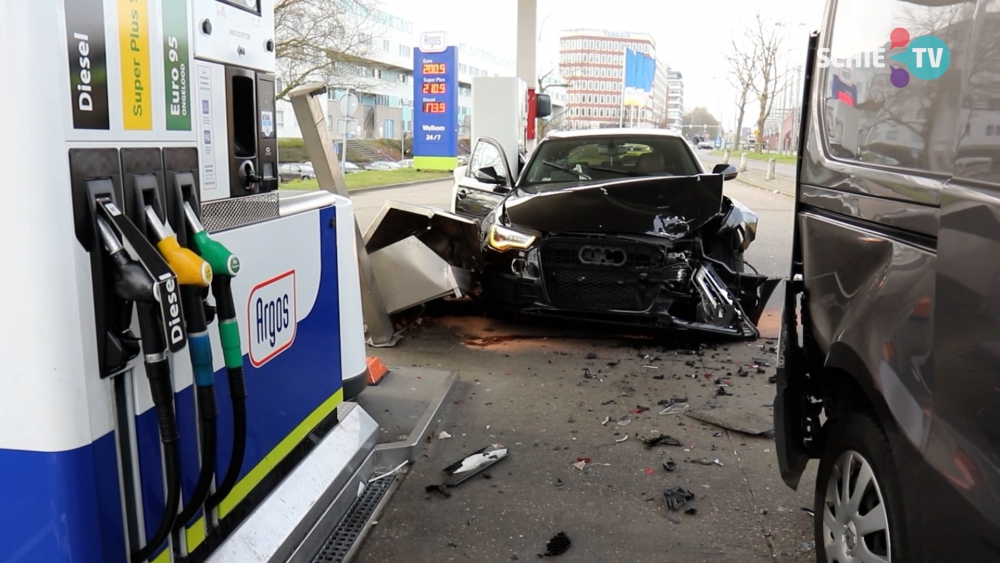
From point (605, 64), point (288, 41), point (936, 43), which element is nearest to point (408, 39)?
point (605, 64)

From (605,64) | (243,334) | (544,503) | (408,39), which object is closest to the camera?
(243,334)

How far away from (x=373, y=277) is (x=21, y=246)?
172 inches

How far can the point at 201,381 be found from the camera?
2.00m

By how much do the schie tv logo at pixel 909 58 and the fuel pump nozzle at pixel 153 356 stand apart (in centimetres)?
194

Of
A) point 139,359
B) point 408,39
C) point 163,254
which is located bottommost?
point 139,359

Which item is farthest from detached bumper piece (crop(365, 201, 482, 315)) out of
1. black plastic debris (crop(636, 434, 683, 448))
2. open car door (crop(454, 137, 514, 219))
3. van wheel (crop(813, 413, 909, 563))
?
van wheel (crop(813, 413, 909, 563))

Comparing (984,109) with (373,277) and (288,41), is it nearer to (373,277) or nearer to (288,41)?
(373,277)

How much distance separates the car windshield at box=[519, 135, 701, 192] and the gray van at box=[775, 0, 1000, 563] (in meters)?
4.64

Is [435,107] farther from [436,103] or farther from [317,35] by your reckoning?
[317,35]

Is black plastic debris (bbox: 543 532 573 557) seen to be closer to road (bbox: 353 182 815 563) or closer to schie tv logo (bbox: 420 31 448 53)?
road (bbox: 353 182 815 563)

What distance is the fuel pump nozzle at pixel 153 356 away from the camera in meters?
1.77

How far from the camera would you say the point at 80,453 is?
181 cm

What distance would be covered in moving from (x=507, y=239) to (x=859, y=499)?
4.29m

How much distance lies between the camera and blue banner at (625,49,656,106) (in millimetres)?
60531
